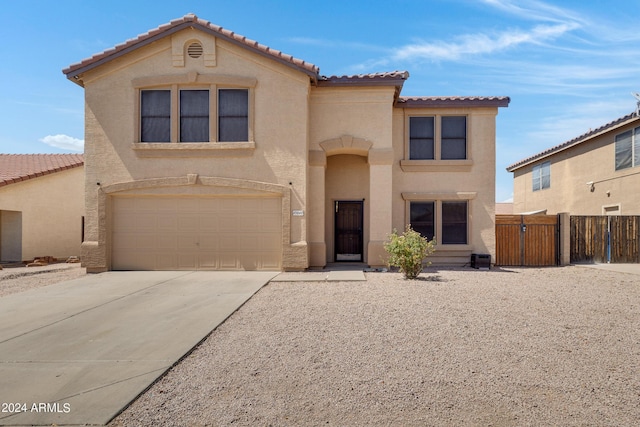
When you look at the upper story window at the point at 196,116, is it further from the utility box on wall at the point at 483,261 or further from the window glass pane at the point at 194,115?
the utility box on wall at the point at 483,261

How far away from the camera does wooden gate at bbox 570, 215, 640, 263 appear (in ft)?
50.8

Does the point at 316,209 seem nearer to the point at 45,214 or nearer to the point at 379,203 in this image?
the point at 379,203

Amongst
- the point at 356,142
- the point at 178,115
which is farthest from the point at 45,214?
the point at 356,142

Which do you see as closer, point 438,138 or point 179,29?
point 179,29

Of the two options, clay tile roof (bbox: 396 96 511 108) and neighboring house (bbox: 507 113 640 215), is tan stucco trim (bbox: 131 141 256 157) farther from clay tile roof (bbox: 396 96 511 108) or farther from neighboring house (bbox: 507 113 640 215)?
neighboring house (bbox: 507 113 640 215)

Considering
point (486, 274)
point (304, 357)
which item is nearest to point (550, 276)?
point (486, 274)

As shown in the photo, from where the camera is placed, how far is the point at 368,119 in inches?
520

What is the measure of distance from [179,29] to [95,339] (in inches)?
409

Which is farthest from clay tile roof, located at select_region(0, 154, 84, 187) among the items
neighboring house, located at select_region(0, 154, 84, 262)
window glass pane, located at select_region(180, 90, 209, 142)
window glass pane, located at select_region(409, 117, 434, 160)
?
window glass pane, located at select_region(409, 117, 434, 160)

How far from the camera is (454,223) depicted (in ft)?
47.4

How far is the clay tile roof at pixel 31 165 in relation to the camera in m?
16.0

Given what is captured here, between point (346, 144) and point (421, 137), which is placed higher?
point (421, 137)

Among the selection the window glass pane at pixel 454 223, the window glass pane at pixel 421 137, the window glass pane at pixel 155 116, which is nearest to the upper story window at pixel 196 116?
the window glass pane at pixel 155 116

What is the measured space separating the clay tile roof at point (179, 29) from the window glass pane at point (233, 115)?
151 cm
